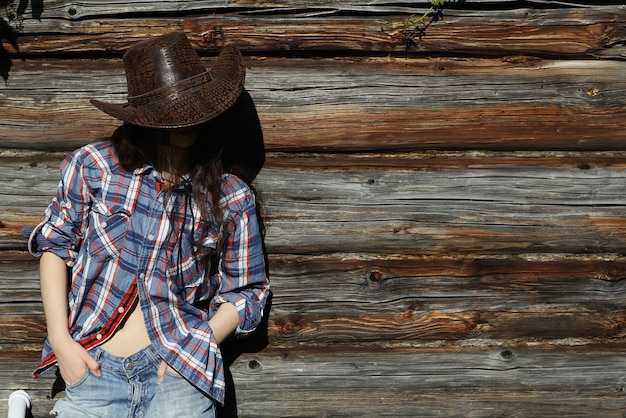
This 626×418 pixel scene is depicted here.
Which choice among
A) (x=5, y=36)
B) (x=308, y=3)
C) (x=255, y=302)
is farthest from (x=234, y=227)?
(x=5, y=36)

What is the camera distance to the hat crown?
2373 mm

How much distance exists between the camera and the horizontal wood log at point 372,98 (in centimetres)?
277

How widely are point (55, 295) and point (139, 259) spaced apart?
0.28 m

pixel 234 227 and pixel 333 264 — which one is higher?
pixel 234 227

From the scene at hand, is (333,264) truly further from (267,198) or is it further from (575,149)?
(575,149)

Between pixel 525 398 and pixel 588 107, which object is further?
pixel 525 398

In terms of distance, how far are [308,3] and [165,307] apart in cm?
109

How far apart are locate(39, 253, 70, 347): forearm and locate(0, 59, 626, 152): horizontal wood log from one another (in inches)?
18.6

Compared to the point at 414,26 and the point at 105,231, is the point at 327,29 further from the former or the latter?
the point at 105,231

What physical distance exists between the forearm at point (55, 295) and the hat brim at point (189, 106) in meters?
0.52

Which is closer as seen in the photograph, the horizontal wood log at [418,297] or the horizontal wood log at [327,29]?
the horizontal wood log at [327,29]

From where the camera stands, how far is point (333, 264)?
114 inches

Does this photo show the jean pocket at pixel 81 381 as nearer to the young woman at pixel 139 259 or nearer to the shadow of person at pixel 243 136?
the young woman at pixel 139 259

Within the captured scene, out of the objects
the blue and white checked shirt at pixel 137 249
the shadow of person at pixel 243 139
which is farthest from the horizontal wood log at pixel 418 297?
the blue and white checked shirt at pixel 137 249
